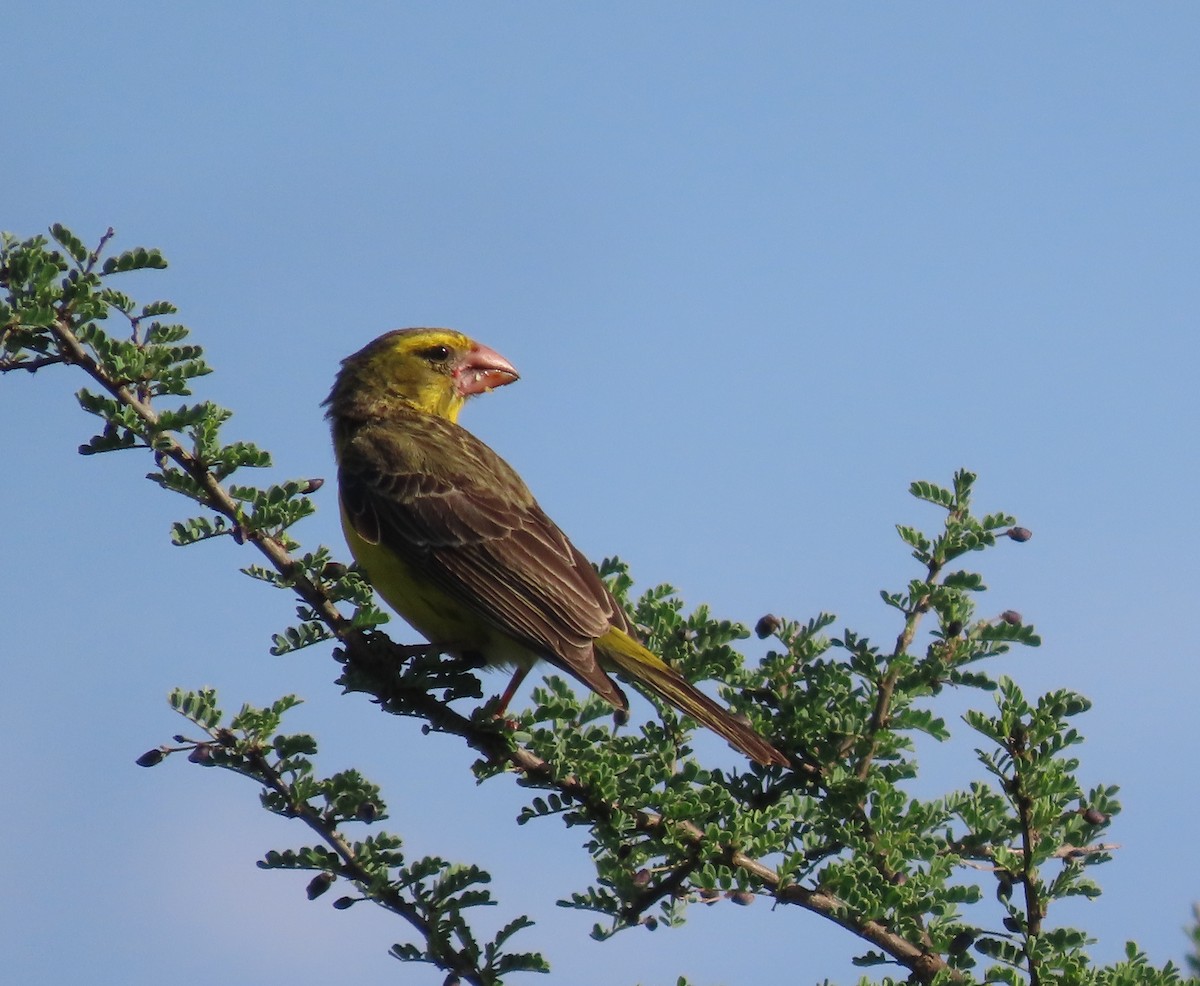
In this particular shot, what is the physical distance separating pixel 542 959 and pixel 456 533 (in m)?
2.80

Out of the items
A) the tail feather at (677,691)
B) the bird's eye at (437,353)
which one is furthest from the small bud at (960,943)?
the bird's eye at (437,353)

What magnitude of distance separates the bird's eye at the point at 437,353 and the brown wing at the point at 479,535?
71cm

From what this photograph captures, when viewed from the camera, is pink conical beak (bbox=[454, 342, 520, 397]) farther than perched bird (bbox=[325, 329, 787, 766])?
Yes

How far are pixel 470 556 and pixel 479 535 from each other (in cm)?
17

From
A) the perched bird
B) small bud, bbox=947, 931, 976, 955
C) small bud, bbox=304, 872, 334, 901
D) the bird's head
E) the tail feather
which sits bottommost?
small bud, bbox=304, 872, 334, 901

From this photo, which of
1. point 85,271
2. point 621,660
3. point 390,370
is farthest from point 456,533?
point 85,271

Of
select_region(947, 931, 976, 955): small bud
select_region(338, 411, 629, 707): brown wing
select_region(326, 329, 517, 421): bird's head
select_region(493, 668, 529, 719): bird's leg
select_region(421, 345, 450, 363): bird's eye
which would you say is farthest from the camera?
select_region(421, 345, 450, 363): bird's eye

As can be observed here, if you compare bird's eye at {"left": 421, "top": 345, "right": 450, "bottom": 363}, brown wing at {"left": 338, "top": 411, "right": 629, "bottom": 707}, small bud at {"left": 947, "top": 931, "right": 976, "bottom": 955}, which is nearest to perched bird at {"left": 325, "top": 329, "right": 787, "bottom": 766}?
brown wing at {"left": 338, "top": 411, "right": 629, "bottom": 707}

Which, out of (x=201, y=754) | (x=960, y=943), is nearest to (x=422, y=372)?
(x=201, y=754)

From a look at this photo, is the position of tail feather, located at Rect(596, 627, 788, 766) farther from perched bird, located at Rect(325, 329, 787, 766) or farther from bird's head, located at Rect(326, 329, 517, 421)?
bird's head, located at Rect(326, 329, 517, 421)

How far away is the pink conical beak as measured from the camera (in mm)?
8336

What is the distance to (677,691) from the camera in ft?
16.4

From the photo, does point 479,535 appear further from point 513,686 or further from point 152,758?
point 152,758

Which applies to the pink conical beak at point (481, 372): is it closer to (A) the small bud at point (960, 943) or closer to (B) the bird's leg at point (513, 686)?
(B) the bird's leg at point (513, 686)
